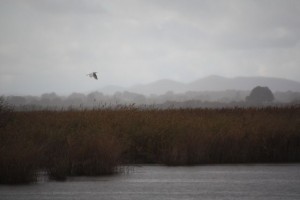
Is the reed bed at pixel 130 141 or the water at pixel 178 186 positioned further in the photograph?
the reed bed at pixel 130 141

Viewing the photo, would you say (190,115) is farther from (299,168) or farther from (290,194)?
(290,194)

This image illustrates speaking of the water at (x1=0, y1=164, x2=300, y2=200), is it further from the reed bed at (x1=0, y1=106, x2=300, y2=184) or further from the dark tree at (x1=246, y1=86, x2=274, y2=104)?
the dark tree at (x1=246, y1=86, x2=274, y2=104)

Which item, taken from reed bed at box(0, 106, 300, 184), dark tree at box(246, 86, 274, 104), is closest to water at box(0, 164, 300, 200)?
reed bed at box(0, 106, 300, 184)

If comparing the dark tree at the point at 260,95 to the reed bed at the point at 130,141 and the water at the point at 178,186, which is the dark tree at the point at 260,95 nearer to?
the reed bed at the point at 130,141

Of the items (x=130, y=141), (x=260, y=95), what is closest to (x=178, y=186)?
(x=130, y=141)

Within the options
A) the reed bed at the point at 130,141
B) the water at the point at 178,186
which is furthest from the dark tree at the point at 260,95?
the water at the point at 178,186

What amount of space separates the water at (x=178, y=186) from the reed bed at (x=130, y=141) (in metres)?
0.77

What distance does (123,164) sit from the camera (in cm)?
2217

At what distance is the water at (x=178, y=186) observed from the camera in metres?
16.2

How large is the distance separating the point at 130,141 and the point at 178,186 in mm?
5679

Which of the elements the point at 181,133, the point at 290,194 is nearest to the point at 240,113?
the point at 181,133

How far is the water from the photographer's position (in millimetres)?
16219

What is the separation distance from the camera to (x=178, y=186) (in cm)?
1775

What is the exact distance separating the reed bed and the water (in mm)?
771
